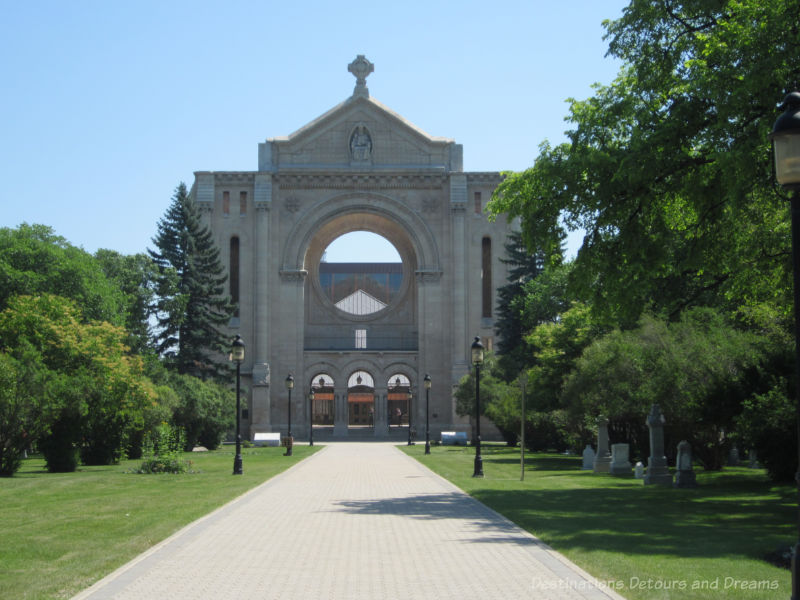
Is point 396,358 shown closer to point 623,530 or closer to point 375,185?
point 375,185

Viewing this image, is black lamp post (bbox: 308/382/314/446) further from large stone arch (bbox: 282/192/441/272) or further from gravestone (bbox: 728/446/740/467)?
gravestone (bbox: 728/446/740/467)

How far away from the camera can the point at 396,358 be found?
70.0 meters

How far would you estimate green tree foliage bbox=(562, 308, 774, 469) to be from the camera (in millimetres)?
22656

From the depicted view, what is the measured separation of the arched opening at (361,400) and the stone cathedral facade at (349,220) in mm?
676

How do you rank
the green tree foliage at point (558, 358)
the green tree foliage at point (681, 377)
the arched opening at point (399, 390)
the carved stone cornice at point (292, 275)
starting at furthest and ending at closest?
the arched opening at point (399, 390)
the carved stone cornice at point (292, 275)
the green tree foliage at point (558, 358)
the green tree foliage at point (681, 377)

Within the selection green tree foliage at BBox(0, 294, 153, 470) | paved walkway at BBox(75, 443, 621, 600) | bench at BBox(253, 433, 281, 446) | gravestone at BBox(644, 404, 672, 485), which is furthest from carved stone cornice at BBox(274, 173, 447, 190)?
paved walkway at BBox(75, 443, 621, 600)

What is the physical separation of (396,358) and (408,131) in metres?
17.8

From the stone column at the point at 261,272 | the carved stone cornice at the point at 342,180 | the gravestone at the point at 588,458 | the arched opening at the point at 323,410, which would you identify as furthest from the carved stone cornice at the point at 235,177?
the gravestone at the point at 588,458

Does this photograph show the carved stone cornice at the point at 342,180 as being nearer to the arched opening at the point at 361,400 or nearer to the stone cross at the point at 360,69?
the stone cross at the point at 360,69

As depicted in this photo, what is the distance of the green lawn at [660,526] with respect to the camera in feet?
32.6

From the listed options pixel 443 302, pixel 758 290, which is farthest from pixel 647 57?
pixel 443 302

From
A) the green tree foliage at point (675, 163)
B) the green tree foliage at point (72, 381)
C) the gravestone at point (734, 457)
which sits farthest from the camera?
the gravestone at point (734, 457)

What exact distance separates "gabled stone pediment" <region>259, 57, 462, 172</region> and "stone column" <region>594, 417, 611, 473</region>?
41137mm

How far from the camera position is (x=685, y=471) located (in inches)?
925
